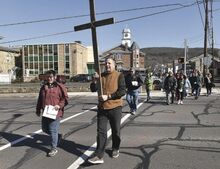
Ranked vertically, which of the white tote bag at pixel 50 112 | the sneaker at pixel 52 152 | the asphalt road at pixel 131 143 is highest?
the white tote bag at pixel 50 112

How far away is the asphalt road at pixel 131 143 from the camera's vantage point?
23.8ft

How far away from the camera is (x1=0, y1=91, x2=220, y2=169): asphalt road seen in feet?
23.8

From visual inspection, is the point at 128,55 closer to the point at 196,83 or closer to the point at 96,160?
the point at 196,83

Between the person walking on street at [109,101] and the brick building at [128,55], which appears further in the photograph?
the brick building at [128,55]

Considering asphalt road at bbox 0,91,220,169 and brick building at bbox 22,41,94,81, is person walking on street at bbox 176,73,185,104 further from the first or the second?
brick building at bbox 22,41,94,81

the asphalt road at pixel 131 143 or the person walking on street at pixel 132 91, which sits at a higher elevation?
the person walking on street at pixel 132 91

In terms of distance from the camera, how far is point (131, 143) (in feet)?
29.7

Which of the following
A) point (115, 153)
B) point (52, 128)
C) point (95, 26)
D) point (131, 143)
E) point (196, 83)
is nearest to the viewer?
point (115, 153)

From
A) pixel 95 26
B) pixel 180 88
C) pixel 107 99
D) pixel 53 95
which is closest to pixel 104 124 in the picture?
pixel 107 99

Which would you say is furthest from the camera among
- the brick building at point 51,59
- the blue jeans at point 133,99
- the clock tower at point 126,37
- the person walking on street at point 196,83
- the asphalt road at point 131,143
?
the clock tower at point 126,37

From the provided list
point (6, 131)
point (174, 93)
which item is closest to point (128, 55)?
point (174, 93)

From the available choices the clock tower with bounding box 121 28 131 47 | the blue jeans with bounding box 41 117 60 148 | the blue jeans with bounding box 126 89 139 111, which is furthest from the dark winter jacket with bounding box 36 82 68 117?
the clock tower with bounding box 121 28 131 47

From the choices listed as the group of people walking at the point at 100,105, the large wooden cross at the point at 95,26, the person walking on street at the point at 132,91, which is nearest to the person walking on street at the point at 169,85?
the person walking on street at the point at 132,91

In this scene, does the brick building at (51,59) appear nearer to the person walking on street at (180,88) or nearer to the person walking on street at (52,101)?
the person walking on street at (180,88)
